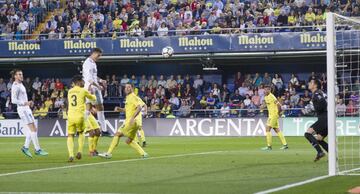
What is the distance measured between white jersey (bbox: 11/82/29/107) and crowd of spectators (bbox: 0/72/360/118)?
17.0 metres

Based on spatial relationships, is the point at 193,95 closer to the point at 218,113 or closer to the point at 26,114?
the point at 218,113

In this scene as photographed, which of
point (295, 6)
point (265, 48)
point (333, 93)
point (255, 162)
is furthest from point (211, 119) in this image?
point (333, 93)

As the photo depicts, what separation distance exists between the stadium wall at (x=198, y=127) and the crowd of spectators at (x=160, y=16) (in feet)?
16.0

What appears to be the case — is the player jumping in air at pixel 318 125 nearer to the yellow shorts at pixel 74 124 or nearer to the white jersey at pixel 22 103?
the yellow shorts at pixel 74 124

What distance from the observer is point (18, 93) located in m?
21.0

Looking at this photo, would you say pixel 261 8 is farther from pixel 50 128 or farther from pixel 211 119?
pixel 50 128

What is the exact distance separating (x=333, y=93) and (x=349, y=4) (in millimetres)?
25625

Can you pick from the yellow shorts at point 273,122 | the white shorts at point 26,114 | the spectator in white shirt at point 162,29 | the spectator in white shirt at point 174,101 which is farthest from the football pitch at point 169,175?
the spectator in white shirt at point 162,29

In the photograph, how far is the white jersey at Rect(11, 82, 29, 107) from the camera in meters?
20.9

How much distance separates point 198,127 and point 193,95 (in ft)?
12.8

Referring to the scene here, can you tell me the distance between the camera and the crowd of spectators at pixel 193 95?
38844 millimetres

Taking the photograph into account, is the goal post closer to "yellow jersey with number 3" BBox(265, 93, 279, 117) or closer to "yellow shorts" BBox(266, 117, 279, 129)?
"yellow shorts" BBox(266, 117, 279, 129)

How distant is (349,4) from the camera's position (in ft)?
129

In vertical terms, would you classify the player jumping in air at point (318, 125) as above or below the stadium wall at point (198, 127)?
above
